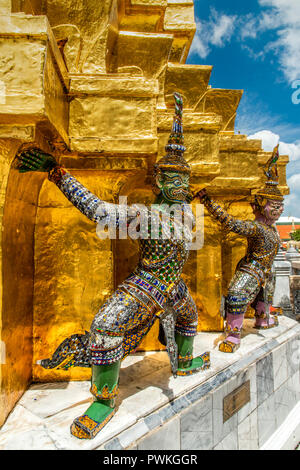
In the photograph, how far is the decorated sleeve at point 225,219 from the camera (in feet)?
10.2

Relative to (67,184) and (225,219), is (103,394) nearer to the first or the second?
(67,184)

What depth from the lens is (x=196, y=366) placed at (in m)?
2.72

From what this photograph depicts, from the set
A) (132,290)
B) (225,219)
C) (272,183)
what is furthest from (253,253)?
(132,290)

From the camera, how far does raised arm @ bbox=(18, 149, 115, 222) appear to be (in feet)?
6.42

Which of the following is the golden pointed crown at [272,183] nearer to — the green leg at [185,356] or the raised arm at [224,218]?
the raised arm at [224,218]

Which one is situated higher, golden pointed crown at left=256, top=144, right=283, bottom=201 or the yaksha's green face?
golden pointed crown at left=256, top=144, right=283, bottom=201

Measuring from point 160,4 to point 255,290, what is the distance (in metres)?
3.63

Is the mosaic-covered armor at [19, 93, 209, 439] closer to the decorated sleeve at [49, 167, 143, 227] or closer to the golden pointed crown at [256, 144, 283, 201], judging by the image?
the decorated sleeve at [49, 167, 143, 227]

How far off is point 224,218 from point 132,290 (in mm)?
1464

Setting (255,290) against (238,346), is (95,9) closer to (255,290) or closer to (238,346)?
(255,290)

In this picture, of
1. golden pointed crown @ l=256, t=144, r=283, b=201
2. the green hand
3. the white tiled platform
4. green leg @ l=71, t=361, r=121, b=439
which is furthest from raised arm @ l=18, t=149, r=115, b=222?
golden pointed crown @ l=256, t=144, r=283, b=201

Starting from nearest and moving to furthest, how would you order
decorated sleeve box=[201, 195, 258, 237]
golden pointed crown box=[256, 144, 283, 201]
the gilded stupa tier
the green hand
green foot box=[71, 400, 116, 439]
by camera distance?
the gilded stupa tier → green foot box=[71, 400, 116, 439] → the green hand → decorated sleeve box=[201, 195, 258, 237] → golden pointed crown box=[256, 144, 283, 201]

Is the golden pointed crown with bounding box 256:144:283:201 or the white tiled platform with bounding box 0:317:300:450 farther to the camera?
the golden pointed crown with bounding box 256:144:283:201

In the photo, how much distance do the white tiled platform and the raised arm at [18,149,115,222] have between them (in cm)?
140
